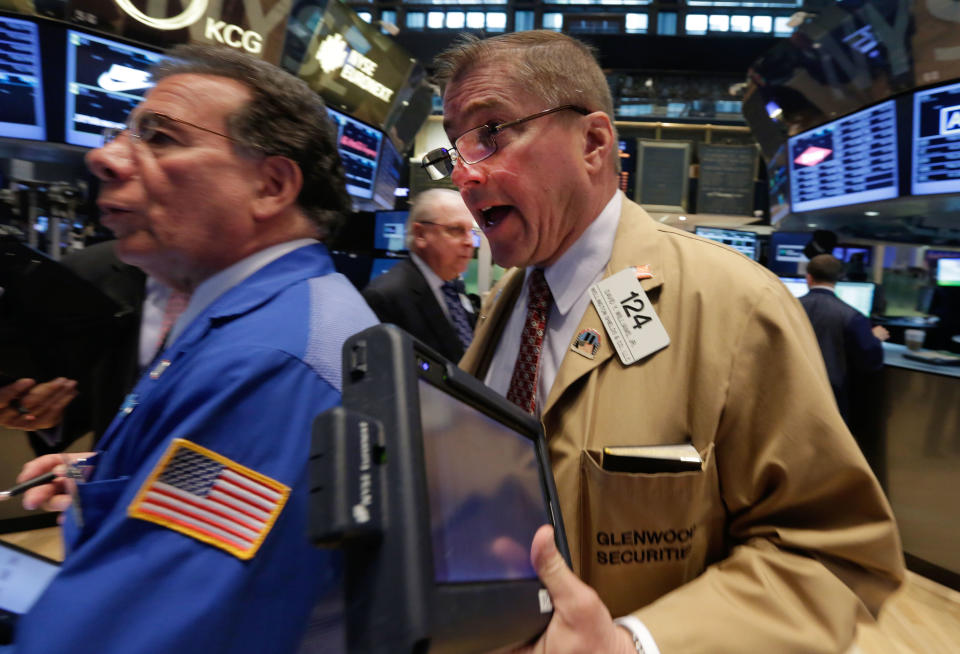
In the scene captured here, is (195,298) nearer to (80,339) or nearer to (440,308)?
(80,339)

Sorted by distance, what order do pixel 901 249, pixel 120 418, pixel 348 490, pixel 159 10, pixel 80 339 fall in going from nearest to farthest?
pixel 348 490 → pixel 120 418 → pixel 80 339 → pixel 159 10 → pixel 901 249

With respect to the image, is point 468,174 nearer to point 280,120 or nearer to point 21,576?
point 280,120

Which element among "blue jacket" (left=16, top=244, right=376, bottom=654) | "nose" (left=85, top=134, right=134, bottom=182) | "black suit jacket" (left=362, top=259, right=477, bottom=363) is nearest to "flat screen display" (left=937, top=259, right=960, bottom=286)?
"black suit jacket" (left=362, top=259, right=477, bottom=363)

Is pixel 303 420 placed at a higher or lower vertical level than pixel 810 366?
lower

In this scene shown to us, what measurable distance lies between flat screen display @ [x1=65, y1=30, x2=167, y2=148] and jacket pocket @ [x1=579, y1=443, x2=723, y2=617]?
317cm

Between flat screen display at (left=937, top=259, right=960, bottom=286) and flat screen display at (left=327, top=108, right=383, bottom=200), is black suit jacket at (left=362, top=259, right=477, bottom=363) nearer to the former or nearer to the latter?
flat screen display at (left=327, top=108, right=383, bottom=200)

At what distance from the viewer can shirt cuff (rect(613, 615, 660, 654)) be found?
0.75 m

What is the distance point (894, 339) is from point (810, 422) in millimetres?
6627

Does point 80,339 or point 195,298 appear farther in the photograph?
point 80,339

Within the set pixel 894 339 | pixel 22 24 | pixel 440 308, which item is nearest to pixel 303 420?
pixel 440 308

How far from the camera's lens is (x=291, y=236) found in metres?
1.28

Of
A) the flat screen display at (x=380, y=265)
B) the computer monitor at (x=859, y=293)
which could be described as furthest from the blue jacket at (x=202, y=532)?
the computer monitor at (x=859, y=293)

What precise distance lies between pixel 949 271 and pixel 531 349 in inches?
251

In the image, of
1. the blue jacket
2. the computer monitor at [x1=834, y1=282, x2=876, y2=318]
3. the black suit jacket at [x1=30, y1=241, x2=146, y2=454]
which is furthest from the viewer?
the computer monitor at [x1=834, y1=282, x2=876, y2=318]
